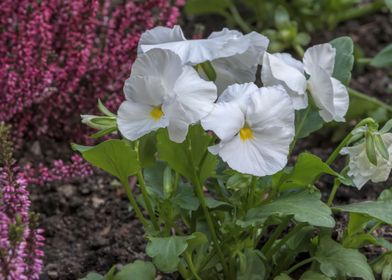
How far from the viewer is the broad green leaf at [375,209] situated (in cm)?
203

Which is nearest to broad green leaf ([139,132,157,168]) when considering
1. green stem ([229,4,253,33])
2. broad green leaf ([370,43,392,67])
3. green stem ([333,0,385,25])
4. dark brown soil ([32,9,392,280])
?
dark brown soil ([32,9,392,280])

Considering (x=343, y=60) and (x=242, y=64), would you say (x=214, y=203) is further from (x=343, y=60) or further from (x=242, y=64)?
(x=343, y=60)

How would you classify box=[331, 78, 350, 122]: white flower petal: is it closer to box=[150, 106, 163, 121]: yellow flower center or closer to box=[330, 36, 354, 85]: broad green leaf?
box=[330, 36, 354, 85]: broad green leaf

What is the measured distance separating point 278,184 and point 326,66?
29 centimetres

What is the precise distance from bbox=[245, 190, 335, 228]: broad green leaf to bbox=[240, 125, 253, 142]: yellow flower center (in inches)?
6.9

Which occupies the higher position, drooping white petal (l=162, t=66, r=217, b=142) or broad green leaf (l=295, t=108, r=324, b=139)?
drooping white petal (l=162, t=66, r=217, b=142)

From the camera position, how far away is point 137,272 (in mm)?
2180

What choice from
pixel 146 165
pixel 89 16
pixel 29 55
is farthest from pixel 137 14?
pixel 146 165

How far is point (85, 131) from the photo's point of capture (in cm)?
303

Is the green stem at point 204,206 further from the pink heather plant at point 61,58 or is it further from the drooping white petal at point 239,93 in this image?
the pink heather plant at point 61,58

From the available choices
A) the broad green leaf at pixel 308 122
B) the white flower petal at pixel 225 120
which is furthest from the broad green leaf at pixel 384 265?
the white flower petal at pixel 225 120

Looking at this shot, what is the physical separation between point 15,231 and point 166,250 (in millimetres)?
375

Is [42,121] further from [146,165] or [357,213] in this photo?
[357,213]

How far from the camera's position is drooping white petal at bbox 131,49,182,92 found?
1.91 m
